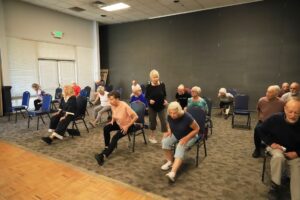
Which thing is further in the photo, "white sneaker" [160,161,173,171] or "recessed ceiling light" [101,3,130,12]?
"recessed ceiling light" [101,3,130,12]

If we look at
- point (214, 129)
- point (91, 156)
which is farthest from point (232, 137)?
point (91, 156)

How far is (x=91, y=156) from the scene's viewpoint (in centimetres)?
355

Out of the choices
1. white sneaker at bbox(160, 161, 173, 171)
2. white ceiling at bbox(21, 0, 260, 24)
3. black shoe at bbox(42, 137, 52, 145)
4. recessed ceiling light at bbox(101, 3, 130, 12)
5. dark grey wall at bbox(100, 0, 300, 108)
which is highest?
white ceiling at bbox(21, 0, 260, 24)

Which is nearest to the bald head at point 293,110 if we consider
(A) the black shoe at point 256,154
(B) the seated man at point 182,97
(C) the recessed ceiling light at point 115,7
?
(A) the black shoe at point 256,154

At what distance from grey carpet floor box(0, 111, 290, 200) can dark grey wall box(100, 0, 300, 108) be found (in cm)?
340

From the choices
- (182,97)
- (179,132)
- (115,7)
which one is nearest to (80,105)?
(182,97)

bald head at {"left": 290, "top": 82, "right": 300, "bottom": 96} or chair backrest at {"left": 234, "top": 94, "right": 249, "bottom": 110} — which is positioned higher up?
bald head at {"left": 290, "top": 82, "right": 300, "bottom": 96}

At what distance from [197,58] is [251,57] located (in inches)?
80.0

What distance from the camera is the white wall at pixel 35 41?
279 inches

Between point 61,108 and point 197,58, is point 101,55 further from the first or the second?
point 61,108

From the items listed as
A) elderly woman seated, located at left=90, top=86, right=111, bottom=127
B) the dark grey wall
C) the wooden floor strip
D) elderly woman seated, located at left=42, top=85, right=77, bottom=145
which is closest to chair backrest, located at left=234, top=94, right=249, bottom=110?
the dark grey wall

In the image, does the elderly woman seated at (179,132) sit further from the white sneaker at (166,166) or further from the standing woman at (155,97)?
the standing woman at (155,97)

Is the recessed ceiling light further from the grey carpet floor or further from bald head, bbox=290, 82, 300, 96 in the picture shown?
bald head, bbox=290, 82, 300, 96

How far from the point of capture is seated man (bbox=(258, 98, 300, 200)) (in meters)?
2.08
